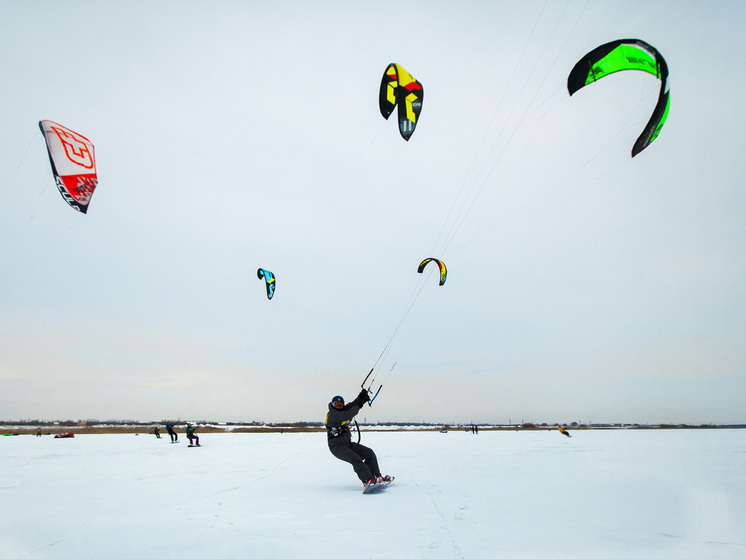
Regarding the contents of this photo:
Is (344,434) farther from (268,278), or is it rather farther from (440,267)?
(268,278)

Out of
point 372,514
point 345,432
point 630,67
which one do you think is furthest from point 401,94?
point 372,514

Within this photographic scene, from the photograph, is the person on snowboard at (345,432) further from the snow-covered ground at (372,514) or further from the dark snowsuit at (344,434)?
the snow-covered ground at (372,514)

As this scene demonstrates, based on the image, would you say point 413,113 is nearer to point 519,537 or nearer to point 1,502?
point 519,537

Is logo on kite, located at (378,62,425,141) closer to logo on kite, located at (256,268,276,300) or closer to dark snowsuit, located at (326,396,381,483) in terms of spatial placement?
dark snowsuit, located at (326,396,381,483)

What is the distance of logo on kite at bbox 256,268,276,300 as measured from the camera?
15.9 meters

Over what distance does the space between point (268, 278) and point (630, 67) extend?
12896 mm

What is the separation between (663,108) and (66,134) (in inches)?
431

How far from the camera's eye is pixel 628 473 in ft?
24.7

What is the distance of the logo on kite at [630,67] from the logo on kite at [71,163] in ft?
31.6

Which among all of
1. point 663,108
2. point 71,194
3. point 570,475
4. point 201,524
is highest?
point 71,194

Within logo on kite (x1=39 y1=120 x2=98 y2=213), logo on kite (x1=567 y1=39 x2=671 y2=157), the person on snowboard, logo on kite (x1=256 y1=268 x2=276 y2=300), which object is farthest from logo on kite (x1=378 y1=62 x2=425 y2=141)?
logo on kite (x1=256 y1=268 x2=276 y2=300)

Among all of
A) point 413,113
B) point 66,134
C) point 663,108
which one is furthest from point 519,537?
point 66,134

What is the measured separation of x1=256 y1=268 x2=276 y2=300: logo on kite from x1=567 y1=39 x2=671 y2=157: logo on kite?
39.9 feet

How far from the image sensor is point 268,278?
53.1 ft
